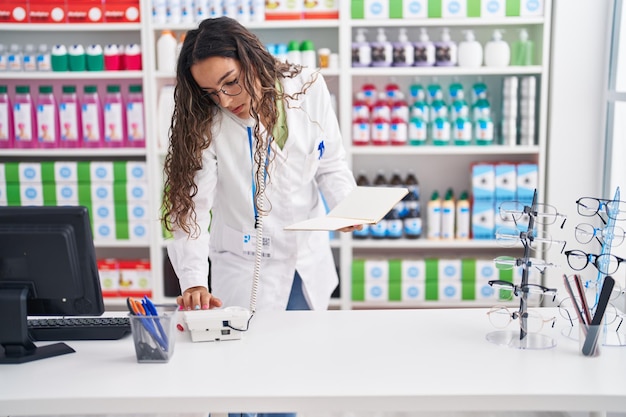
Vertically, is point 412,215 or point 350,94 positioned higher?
point 350,94

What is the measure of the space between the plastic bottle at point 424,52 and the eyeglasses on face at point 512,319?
6.67 feet

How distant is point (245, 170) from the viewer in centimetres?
220

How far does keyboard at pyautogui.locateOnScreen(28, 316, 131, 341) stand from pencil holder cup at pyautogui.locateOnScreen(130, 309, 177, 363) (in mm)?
193

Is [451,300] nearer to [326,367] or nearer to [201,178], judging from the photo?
[201,178]

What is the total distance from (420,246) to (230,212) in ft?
5.89

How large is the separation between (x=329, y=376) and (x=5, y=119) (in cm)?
289

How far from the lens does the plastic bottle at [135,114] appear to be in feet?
12.5

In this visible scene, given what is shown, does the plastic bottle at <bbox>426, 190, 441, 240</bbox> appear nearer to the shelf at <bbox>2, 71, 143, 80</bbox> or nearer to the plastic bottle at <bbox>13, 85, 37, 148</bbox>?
the shelf at <bbox>2, 71, 143, 80</bbox>

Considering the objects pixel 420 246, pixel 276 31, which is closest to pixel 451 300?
pixel 420 246

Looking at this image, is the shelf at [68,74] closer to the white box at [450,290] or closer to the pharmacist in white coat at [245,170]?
the pharmacist in white coat at [245,170]

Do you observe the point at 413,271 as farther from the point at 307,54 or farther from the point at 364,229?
the point at 307,54

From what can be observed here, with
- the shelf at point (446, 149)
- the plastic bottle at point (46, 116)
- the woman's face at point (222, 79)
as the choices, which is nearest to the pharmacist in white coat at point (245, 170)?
the woman's face at point (222, 79)

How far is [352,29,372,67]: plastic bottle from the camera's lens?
12.3ft

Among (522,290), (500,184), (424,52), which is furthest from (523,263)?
(424,52)
